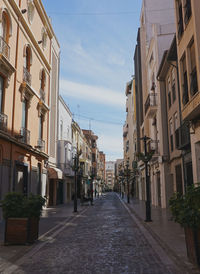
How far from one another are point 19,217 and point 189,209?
186 inches

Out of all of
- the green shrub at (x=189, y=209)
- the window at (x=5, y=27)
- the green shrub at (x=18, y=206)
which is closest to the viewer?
the green shrub at (x=189, y=209)

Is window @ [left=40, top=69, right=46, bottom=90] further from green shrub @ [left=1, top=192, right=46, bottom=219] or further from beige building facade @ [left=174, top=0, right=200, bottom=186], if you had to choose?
green shrub @ [left=1, top=192, right=46, bottom=219]

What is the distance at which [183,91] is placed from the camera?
1513 centimetres

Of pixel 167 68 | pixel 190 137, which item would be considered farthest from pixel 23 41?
pixel 190 137

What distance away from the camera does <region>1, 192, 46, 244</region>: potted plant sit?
331 inches

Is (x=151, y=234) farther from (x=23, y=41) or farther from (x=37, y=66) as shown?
(x=37, y=66)

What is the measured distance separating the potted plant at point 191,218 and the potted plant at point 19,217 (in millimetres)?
4114

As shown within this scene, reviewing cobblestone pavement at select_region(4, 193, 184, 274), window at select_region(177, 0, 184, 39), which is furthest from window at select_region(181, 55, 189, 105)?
cobblestone pavement at select_region(4, 193, 184, 274)

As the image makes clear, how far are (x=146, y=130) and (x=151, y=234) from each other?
76.6ft

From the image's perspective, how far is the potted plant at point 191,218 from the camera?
6070 millimetres

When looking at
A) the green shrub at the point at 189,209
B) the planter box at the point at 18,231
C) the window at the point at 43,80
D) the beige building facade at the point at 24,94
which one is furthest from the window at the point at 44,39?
the green shrub at the point at 189,209

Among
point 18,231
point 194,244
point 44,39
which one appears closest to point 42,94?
point 44,39

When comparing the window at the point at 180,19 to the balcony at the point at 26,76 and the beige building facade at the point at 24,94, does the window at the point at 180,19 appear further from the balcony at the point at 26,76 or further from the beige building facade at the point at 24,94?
the balcony at the point at 26,76

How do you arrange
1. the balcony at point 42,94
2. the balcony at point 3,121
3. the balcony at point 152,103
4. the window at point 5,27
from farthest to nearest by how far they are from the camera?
the balcony at point 152,103 → the balcony at point 42,94 → the window at point 5,27 → the balcony at point 3,121
